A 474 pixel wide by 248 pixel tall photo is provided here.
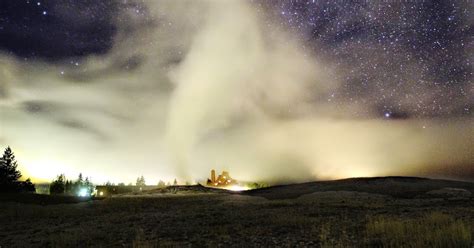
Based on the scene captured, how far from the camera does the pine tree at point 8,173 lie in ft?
239

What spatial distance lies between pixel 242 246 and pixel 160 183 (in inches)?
7487

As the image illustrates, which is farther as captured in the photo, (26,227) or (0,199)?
(0,199)

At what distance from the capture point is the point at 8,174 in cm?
7794

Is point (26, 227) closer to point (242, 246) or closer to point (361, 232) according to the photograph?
point (242, 246)

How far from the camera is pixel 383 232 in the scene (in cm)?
1504

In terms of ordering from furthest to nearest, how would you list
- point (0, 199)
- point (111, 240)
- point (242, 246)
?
point (0, 199), point (111, 240), point (242, 246)

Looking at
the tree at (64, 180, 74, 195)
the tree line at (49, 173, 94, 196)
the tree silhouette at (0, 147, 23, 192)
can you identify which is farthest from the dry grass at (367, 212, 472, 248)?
the tree at (64, 180, 74, 195)

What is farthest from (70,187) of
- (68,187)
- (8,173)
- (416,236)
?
(416,236)

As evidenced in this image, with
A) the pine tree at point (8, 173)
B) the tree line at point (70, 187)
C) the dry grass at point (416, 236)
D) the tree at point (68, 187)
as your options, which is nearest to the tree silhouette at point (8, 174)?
the pine tree at point (8, 173)

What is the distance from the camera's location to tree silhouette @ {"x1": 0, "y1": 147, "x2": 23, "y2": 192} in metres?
72.9

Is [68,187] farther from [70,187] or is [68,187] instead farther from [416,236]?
[416,236]

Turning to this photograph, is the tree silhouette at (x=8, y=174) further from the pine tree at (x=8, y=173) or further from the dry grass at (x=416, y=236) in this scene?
the dry grass at (x=416, y=236)

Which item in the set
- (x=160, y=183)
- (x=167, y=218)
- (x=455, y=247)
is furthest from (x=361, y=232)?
(x=160, y=183)

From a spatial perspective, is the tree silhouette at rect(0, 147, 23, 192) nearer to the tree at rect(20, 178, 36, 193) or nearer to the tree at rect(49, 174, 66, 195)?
the tree at rect(20, 178, 36, 193)
